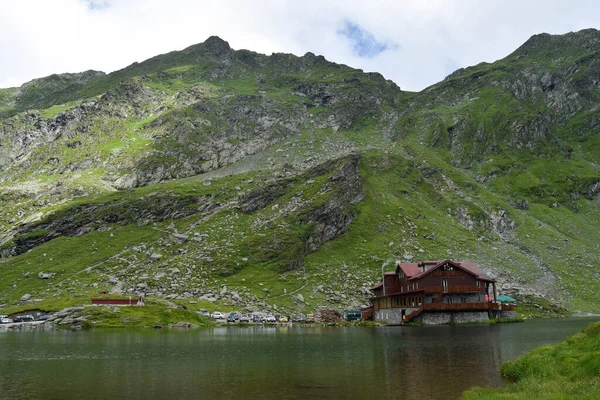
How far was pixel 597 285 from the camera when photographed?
145625mm

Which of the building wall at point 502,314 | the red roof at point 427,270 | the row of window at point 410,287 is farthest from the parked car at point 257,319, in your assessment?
the building wall at point 502,314

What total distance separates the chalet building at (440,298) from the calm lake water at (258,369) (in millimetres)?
39011

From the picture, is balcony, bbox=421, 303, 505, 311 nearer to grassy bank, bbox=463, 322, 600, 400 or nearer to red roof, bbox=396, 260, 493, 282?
red roof, bbox=396, 260, 493, 282

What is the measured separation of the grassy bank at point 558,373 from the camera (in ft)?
74.0

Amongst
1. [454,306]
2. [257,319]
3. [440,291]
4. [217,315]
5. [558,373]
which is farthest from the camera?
[217,315]

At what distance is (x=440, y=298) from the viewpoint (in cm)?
10144

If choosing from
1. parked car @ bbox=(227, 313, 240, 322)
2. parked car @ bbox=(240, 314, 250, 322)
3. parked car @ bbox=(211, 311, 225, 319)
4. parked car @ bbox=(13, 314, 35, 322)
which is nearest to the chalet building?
parked car @ bbox=(240, 314, 250, 322)

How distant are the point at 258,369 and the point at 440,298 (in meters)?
70.0

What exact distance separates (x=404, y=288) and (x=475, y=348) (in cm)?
5934

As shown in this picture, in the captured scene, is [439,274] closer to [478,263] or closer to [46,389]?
[478,263]

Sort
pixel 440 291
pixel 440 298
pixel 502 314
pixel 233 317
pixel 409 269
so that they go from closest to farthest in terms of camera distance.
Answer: pixel 440 298, pixel 440 291, pixel 502 314, pixel 409 269, pixel 233 317

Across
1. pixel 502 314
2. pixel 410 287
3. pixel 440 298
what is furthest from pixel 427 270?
pixel 502 314

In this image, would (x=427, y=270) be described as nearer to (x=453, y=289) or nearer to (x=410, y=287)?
(x=410, y=287)

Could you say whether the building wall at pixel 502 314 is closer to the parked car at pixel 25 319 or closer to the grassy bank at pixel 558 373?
the grassy bank at pixel 558 373
